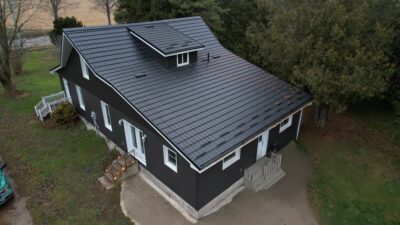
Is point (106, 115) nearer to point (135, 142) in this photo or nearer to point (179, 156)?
point (135, 142)

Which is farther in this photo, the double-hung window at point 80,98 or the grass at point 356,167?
the double-hung window at point 80,98

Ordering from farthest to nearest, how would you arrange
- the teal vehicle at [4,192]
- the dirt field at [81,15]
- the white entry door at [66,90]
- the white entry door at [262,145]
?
the dirt field at [81,15]
the white entry door at [66,90]
the white entry door at [262,145]
the teal vehicle at [4,192]

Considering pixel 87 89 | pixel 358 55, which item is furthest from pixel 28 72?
pixel 358 55

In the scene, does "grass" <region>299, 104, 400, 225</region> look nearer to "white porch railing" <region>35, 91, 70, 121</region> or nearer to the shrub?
the shrub

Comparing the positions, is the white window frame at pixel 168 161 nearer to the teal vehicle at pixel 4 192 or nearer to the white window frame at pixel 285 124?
the white window frame at pixel 285 124

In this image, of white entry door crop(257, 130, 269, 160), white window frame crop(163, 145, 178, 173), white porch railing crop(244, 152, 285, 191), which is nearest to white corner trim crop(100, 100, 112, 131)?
white window frame crop(163, 145, 178, 173)

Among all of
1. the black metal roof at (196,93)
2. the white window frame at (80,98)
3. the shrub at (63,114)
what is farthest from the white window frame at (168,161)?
the shrub at (63,114)

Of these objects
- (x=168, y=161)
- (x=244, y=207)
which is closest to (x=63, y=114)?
(x=168, y=161)
